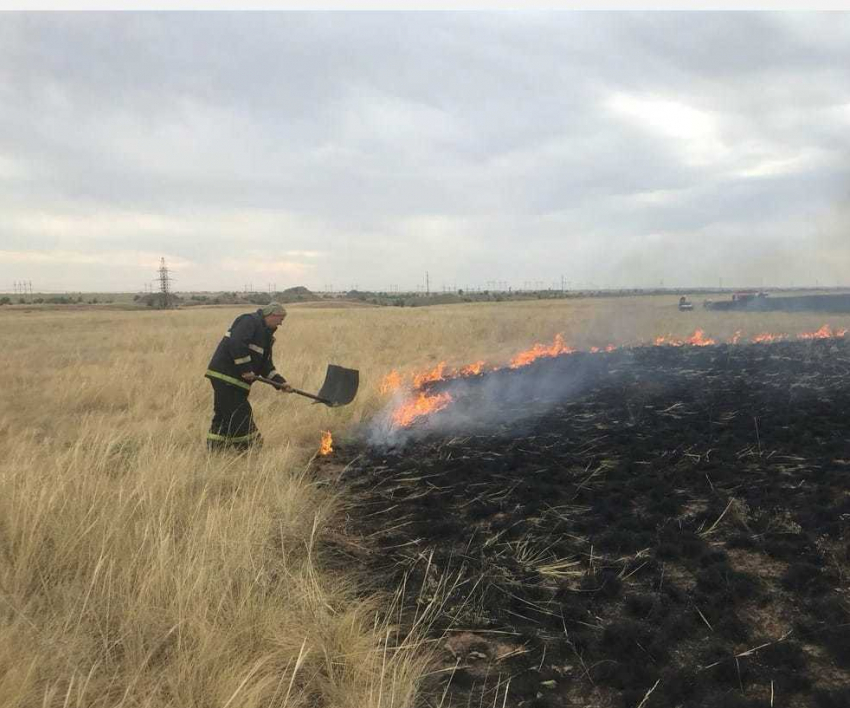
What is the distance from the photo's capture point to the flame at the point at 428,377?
458 inches

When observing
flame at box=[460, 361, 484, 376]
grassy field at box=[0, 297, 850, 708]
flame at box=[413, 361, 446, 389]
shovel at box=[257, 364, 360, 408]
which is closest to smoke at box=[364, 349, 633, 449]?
flame at box=[413, 361, 446, 389]

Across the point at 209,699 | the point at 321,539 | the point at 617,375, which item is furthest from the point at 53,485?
the point at 617,375

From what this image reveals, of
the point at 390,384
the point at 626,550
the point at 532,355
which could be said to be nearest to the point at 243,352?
the point at 626,550

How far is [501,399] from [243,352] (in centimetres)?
541

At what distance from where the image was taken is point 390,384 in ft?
36.1

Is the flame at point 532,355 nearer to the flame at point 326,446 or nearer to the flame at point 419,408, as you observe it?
the flame at point 419,408

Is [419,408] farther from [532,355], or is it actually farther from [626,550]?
[532,355]

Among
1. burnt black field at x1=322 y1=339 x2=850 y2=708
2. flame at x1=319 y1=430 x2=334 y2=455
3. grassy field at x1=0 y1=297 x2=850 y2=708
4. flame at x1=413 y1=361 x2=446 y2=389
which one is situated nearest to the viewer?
grassy field at x1=0 y1=297 x2=850 y2=708

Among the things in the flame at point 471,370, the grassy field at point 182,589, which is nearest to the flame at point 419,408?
the grassy field at point 182,589

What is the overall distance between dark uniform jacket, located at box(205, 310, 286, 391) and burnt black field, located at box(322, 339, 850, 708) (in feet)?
5.39

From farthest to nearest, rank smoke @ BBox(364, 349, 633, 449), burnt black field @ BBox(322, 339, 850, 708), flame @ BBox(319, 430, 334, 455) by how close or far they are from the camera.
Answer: smoke @ BBox(364, 349, 633, 449)
flame @ BBox(319, 430, 334, 455)
burnt black field @ BBox(322, 339, 850, 708)

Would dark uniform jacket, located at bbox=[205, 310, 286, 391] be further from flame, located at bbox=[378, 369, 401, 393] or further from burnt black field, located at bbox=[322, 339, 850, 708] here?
flame, located at bbox=[378, 369, 401, 393]

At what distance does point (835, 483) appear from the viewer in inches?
205

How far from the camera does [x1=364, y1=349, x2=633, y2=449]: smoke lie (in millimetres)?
8359
